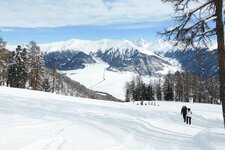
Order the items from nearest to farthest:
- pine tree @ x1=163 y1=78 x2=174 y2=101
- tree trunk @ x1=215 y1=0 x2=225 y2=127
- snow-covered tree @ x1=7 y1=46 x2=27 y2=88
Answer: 1. tree trunk @ x1=215 y1=0 x2=225 y2=127
2. snow-covered tree @ x1=7 y1=46 x2=27 y2=88
3. pine tree @ x1=163 y1=78 x2=174 y2=101

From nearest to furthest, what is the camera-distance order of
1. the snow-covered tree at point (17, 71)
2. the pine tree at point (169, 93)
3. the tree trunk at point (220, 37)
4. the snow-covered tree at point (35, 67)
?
the tree trunk at point (220, 37) < the snow-covered tree at point (17, 71) < the snow-covered tree at point (35, 67) < the pine tree at point (169, 93)

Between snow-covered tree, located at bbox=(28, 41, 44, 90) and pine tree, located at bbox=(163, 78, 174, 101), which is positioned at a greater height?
snow-covered tree, located at bbox=(28, 41, 44, 90)

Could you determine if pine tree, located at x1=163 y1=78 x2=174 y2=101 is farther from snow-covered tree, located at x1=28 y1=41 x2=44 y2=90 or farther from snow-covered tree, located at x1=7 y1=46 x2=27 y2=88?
snow-covered tree, located at x1=7 y1=46 x2=27 y2=88

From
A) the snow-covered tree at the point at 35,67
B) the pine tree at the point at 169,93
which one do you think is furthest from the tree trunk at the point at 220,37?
the pine tree at the point at 169,93

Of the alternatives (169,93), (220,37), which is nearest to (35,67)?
(169,93)

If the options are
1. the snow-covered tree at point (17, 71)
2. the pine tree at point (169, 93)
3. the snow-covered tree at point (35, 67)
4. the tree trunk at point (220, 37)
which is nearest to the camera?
the tree trunk at point (220, 37)

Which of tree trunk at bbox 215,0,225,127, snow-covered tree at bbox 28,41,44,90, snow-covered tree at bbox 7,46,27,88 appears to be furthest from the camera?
snow-covered tree at bbox 28,41,44,90

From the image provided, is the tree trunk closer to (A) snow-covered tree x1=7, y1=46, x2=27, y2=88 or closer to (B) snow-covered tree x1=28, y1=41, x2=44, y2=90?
(A) snow-covered tree x1=7, y1=46, x2=27, y2=88

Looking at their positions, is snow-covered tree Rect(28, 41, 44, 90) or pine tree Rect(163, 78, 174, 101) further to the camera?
pine tree Rect(163, 78, 174, 101)

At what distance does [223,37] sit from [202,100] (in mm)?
95262

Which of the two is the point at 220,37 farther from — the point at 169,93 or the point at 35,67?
the point at 169,93

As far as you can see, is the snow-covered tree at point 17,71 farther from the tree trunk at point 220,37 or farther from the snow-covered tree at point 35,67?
the tree trunk at point 220,37

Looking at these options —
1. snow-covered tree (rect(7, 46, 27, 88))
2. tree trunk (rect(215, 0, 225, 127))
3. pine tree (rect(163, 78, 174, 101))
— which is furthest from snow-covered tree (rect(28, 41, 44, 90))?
tree trunk (rect(215, 0, 225, 127))

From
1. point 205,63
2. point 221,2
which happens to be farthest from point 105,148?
point 221,2
